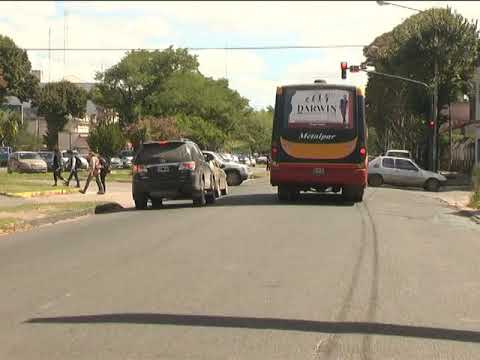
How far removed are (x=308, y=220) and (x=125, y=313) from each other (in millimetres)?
9903

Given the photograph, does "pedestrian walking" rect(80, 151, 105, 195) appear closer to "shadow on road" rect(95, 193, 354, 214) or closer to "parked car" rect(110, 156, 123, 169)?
"shadow on road" rect(95, 193, 354, 214)

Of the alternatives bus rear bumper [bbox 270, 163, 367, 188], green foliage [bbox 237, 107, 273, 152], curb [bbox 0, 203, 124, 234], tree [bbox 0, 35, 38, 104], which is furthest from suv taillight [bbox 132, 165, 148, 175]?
green foliage [bbox 237, 107, 273, 152]

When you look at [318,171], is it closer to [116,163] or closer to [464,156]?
[464,156]

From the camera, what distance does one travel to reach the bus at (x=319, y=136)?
70.6 ft

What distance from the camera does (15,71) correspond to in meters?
77.2

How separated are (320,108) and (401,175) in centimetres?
1609

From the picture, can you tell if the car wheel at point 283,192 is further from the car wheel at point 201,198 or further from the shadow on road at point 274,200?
the car wheel at point 201,198

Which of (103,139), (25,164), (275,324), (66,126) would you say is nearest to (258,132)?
(66,126)

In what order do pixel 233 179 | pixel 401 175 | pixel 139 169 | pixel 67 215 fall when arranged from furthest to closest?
1. pixel 233 179
2. pixel 401 175
3. pixel 139 169
4. pixel 67 215

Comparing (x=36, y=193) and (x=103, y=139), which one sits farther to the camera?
(x=103, y=139)

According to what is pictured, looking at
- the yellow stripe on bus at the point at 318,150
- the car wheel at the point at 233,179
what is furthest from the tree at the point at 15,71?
the yellow stripe on bus at the point at 318,150

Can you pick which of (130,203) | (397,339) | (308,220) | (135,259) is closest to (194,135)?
(130,203)

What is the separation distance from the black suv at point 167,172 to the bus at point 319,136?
2.55 meters

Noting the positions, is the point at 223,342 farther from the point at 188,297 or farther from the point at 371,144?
the point at 371,144
